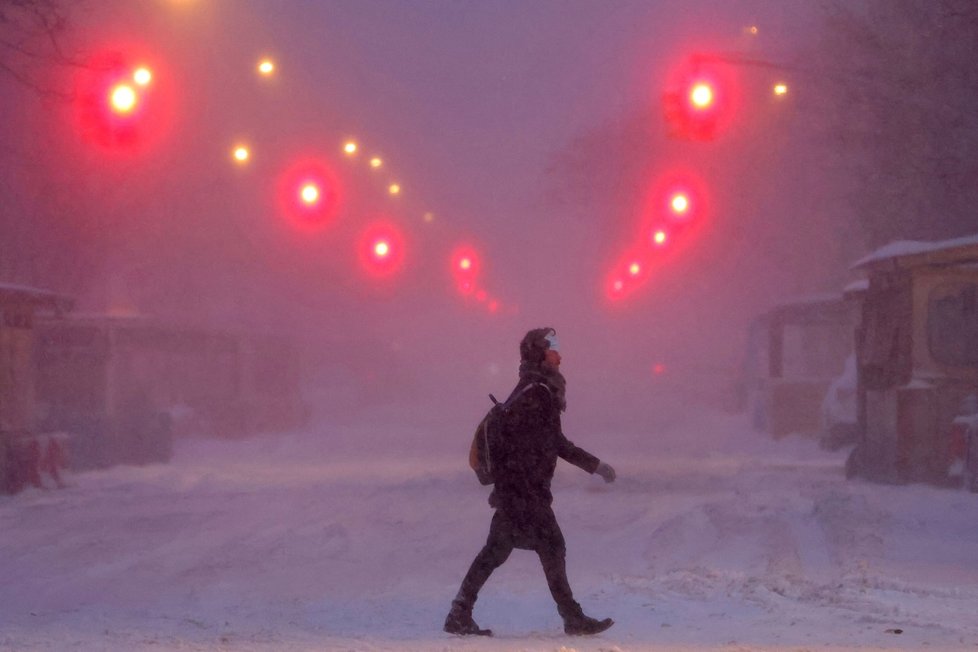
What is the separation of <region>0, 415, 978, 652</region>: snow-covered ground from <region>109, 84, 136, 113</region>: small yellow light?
15.5ft

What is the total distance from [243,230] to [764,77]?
57.5ft

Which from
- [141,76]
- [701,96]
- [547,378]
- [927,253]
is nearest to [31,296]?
[141,76]

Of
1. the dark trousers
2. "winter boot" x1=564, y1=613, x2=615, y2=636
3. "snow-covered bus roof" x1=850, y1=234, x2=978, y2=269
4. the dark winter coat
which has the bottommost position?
"winter boot" x1=564, y1=613, x2=615, y2=636

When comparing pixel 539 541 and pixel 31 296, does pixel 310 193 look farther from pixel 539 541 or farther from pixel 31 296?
pixel 539 541

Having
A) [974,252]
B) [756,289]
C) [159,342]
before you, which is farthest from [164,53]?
[974,252]

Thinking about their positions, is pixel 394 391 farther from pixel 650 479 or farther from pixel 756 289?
pixel 650 479

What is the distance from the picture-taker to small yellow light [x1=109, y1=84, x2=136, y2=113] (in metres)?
14.4

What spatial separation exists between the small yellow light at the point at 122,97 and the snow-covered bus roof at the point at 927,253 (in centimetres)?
1025

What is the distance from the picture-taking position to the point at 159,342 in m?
31.6

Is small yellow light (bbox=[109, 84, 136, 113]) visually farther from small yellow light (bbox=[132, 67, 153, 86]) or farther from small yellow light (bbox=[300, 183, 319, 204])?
small yellow light (bbox=[300, 183, 319, 204])

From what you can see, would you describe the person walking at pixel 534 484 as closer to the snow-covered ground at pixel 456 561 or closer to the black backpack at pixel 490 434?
the black backpack at pixel 490 434

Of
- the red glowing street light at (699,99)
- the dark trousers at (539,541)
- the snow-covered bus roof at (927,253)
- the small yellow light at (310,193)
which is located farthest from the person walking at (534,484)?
the small yellow light at (310,193)

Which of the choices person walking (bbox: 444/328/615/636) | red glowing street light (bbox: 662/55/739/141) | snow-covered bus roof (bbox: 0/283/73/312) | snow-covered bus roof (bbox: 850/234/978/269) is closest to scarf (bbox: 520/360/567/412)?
person walking (bbox: 444/328/615/636)

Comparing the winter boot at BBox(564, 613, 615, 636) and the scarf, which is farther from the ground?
the scarf
